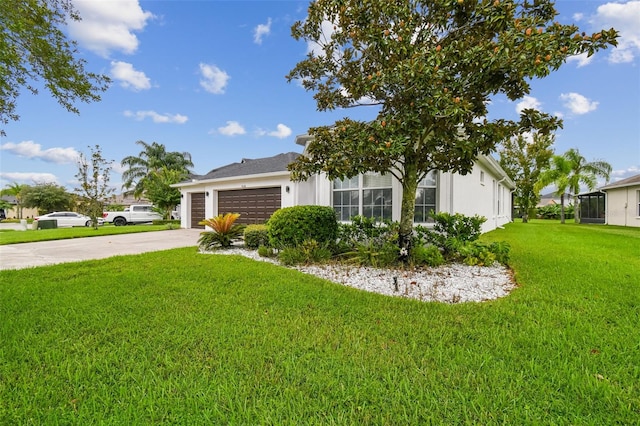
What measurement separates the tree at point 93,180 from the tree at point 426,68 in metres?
16.4

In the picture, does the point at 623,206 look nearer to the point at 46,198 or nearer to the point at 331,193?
the point at 331,193

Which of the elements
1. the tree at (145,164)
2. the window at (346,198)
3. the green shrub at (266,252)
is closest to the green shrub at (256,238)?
the green shrub at (266,252)

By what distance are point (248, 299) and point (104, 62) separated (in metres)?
8.13


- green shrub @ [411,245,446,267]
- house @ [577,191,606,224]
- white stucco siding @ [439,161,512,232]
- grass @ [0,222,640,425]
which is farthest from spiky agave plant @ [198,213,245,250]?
house @ [577,191,606,224]

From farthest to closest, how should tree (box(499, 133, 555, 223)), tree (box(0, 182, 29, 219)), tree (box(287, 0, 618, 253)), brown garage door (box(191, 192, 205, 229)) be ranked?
tree (box(0, 182, 29, 219)), tree (box(499, 133, 555, 223)), brown garage door (box(191, 192, 205, 229)), tree (box(287, 0, 618, 253))

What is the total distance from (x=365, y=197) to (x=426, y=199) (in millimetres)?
1686

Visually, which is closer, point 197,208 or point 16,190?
point 197,208

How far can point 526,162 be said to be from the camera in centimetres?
2672

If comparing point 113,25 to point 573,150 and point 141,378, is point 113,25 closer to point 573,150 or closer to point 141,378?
point 141,378

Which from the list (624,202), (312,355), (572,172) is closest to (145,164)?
(312,355)

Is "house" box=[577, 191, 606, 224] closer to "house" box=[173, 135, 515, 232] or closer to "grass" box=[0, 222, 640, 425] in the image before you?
"house" box=[173, 135, 515, 232]

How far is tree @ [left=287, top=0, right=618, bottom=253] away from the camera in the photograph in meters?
4.28

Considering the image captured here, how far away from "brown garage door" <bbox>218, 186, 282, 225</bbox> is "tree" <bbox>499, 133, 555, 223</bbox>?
22.3m

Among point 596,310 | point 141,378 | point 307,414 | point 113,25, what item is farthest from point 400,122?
point 113,25
